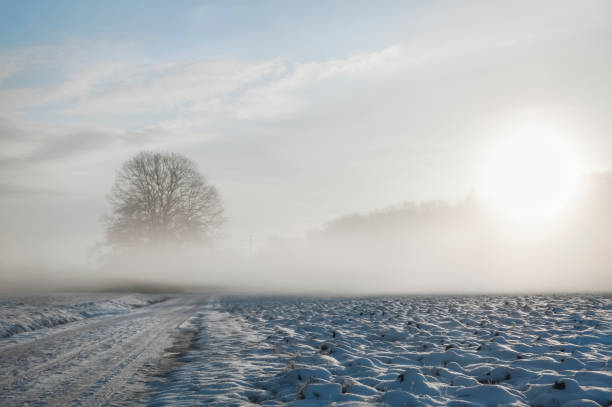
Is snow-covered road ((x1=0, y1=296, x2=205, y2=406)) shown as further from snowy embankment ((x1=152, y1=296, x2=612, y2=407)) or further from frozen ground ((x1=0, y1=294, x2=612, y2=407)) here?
snowy embankment ((x1=152, y1=296, x2=612, y2=407))

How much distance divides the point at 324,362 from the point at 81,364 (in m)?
4.54

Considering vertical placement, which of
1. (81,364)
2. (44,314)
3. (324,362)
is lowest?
(81,364)

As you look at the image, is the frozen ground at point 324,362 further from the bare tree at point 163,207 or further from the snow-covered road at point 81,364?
the bare tree at point 163,207

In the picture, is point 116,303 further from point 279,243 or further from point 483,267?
point 279,243

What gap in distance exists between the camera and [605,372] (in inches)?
219

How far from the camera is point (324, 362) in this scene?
702cm

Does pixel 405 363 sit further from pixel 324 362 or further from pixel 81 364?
pixel 81 364

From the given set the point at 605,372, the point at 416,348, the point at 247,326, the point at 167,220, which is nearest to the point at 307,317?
the point at 247,326

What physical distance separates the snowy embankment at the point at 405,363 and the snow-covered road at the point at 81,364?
676 mm

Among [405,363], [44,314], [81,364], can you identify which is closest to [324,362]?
[405,363]

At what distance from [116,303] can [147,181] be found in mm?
25313

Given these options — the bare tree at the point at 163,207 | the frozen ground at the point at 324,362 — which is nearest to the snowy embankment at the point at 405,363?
the frozen ground at the point at 324,362

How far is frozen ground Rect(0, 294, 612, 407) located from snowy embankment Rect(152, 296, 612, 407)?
21mm

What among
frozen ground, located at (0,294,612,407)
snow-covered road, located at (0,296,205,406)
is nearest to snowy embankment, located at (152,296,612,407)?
frozen ground, located at (0,294,612,407)
